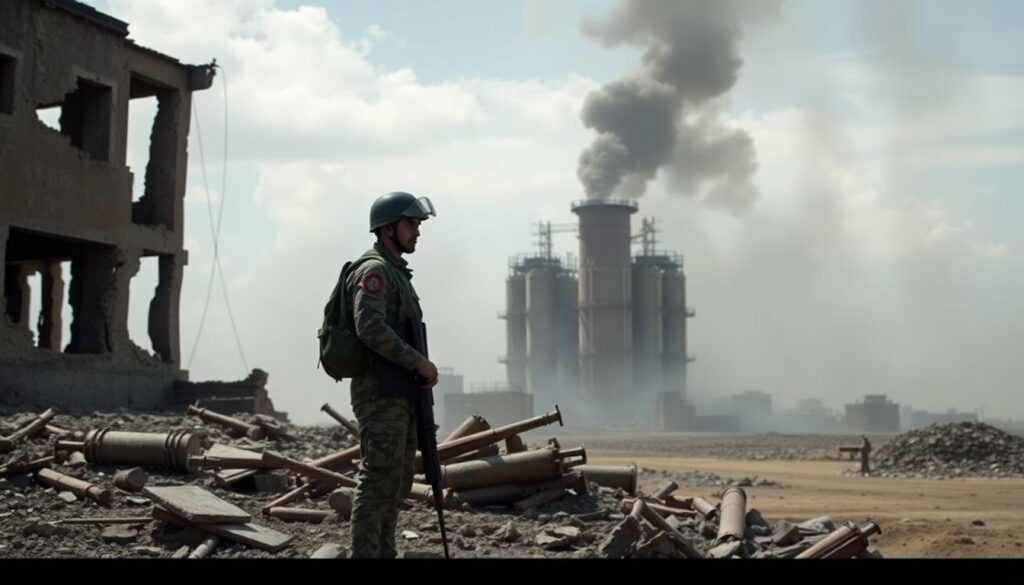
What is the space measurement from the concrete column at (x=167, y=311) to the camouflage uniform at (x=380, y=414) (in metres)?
16.4

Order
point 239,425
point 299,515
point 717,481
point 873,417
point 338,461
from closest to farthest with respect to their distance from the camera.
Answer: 1. point 299,515
2. point 338,461
3. point 239,425
4. point 717,481
5. point 873,417

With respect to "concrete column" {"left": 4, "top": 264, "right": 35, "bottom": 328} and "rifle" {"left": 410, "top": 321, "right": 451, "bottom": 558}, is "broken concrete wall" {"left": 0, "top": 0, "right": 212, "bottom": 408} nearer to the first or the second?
"concrete column" {"left": 4, "top": 264, "right": 35, "bottom": 328}

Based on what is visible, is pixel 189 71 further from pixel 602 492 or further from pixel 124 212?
pixel 602 492

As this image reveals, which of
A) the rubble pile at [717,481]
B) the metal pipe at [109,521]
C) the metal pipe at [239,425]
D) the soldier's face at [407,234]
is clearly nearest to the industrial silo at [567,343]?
the rubble pile at [717,481]

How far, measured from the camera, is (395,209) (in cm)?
616

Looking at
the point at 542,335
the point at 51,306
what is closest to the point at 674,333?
the point at 542,335

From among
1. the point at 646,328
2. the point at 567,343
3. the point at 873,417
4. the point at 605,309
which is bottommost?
the point at 873,417

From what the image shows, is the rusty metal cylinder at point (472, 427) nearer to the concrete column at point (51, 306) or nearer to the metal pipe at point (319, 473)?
the metal pipe at point (319, 473)

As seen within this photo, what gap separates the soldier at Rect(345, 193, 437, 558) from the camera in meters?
5.81

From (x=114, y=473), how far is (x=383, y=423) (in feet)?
16.6

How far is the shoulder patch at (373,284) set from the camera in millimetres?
5887

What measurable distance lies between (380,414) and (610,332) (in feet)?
237

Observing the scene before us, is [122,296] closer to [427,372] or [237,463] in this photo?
[237,463]
